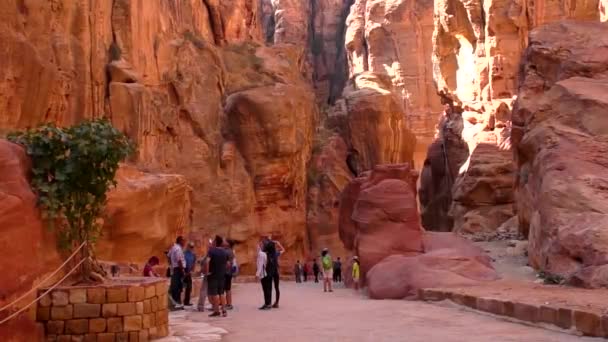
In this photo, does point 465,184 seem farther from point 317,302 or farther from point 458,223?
point 317,302

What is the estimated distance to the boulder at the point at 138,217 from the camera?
2301 centimetres

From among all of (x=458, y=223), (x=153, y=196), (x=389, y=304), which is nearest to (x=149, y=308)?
(x=389, y=304)

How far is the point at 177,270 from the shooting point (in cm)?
1472

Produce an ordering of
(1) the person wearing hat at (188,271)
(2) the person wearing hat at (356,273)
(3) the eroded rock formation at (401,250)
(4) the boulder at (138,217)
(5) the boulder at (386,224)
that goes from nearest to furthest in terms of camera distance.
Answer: (1) the person wearing hat at (188,271)
(3) the eroded rock formation at (401,250)
(5) the boulder at (386,224)
(2) the person wearing hat at (356,273)
(4) the boulder at (138,217)

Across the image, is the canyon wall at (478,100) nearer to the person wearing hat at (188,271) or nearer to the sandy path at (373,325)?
the person wearing hat at (188,271)

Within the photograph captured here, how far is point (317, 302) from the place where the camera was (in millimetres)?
16219

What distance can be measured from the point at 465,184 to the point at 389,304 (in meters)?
22.3

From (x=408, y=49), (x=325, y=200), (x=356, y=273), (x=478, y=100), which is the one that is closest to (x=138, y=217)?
(x=356, y=273)

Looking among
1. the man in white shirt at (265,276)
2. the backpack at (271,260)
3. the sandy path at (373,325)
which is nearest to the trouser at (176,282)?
the sandy path at (373,325)

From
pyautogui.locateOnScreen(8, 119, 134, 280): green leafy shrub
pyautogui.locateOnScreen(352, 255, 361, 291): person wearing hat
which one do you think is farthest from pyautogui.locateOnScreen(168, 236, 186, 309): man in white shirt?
pyautogui.locateOnScreen(352, 255, 361, 291): person wearing hat

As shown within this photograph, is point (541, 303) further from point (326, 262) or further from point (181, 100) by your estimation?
point (181, 100)

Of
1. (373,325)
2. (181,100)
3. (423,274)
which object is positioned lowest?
(373,325)

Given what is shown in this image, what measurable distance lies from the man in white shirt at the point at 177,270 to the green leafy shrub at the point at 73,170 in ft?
14.5

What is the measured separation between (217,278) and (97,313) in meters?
4.10
